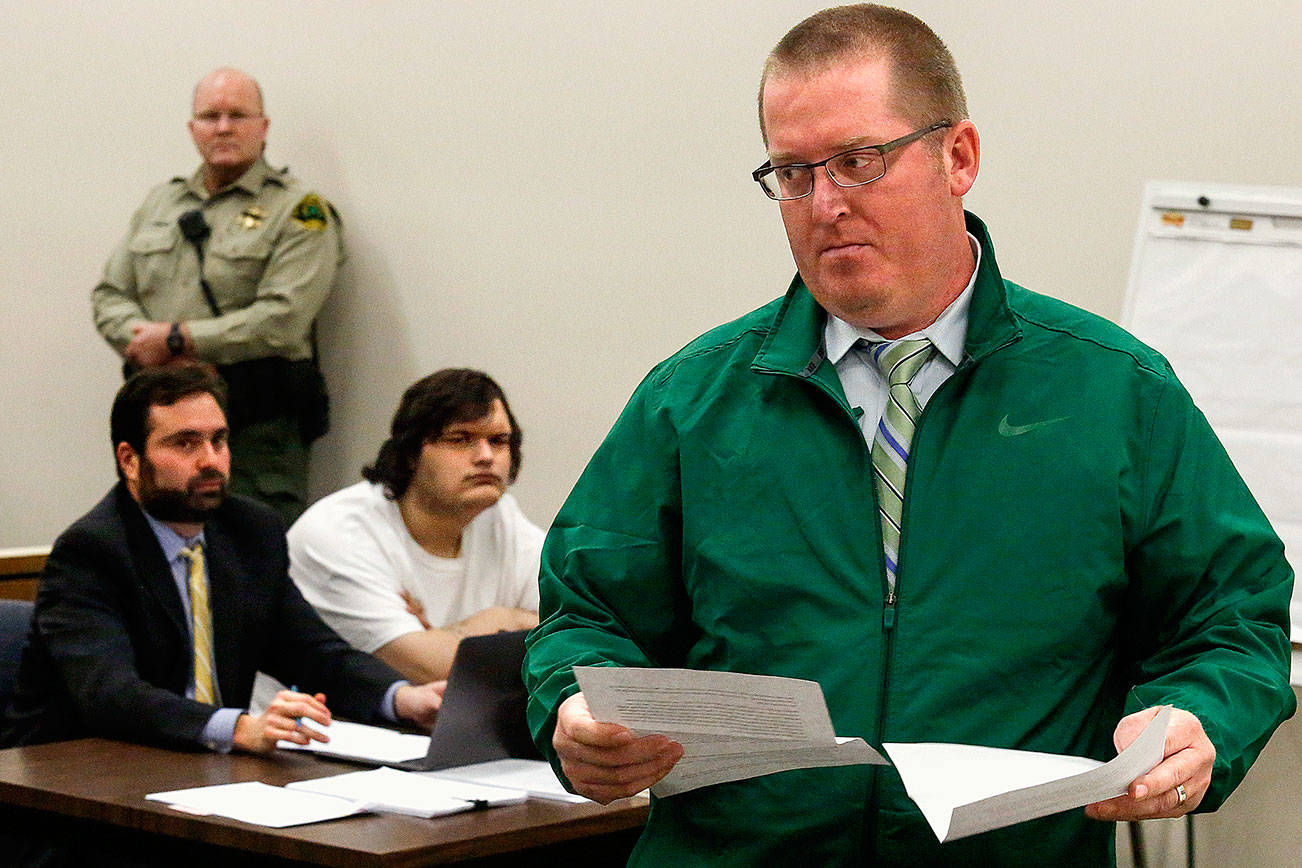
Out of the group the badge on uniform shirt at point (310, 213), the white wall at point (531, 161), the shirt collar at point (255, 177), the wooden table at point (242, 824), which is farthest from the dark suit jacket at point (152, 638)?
the shirt collar at point (255, 177)

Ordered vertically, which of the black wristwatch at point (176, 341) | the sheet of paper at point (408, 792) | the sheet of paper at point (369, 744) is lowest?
the sheet of paper at point (369, 744)

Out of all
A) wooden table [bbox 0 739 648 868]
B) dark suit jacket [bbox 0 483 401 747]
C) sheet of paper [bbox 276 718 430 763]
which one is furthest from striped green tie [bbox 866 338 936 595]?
dark suit jacket [bbox 0 483 401 747]

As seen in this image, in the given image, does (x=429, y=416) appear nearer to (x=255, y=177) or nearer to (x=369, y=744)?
(x=369, y=744)

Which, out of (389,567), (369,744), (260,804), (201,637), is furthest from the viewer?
(389,567)

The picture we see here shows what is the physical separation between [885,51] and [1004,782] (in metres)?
0.68

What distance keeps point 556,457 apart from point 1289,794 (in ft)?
8.53

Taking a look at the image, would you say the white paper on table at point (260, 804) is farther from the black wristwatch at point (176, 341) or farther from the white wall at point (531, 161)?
the black wristwatch at point (176, 341)

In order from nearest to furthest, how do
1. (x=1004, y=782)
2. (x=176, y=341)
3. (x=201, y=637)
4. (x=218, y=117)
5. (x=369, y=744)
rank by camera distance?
(x=1004, y=782)
(x=369, y=744)
(x=201, y=637)
(x=176, y=341)
(x=218, y=117)

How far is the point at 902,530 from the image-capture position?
4.80ft

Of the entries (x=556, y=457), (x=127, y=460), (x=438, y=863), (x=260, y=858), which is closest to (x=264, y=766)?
(x=260, y=858)

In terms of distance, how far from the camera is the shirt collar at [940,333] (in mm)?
1543

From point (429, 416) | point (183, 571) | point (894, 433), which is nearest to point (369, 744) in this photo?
point (183, 571)

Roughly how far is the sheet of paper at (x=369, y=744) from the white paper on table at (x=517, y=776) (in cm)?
8

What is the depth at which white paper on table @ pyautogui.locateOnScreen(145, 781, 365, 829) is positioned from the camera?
2316 millimetres
